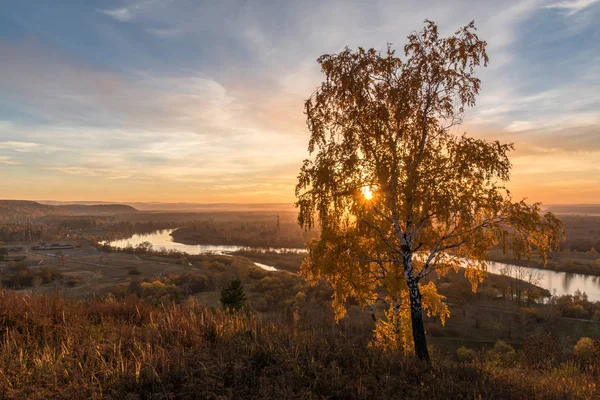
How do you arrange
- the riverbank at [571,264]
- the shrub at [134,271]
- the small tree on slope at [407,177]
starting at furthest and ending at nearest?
1. the riverbank at [571,264]
2. the shrub at [134,271]
3. the small tree on slope at [407,177]

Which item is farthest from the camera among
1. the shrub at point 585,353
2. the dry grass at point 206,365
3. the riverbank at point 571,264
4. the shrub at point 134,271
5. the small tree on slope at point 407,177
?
the riverbank at point 571,264

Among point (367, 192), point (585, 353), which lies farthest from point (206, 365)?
point (585, 353)

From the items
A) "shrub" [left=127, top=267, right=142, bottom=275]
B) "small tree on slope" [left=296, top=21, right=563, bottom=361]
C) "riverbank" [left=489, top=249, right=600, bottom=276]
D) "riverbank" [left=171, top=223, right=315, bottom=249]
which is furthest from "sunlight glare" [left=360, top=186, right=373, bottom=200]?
"riverbank" [left=171, top=223, right=315, bottom=249]

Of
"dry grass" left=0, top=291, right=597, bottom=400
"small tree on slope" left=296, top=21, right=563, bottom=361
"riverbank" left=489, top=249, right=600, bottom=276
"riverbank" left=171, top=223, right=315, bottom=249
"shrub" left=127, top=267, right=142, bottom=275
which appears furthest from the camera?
"riverbank" left=171, top=223, right=315, bottom=249

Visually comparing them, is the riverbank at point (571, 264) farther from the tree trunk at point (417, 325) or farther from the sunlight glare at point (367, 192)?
the sunlight glare at point (367, 192)

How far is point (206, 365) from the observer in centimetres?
640

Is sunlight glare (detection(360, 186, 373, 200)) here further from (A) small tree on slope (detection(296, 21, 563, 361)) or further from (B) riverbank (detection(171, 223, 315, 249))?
(B) riverbank (detection(171, 223, 315, 249))

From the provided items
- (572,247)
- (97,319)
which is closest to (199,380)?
(97,319)

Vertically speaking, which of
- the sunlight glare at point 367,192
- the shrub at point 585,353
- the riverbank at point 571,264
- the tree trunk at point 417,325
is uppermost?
the sunlight glare at point 367,192

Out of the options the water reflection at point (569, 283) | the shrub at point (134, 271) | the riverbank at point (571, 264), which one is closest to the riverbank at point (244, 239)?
the shrub at point (134, 271)

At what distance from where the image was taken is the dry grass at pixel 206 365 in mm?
5781

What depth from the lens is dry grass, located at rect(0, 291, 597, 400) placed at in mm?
5781

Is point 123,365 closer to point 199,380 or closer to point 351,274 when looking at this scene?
point 199,380

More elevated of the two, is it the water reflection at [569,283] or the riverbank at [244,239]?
the riverbank at [244,239]
